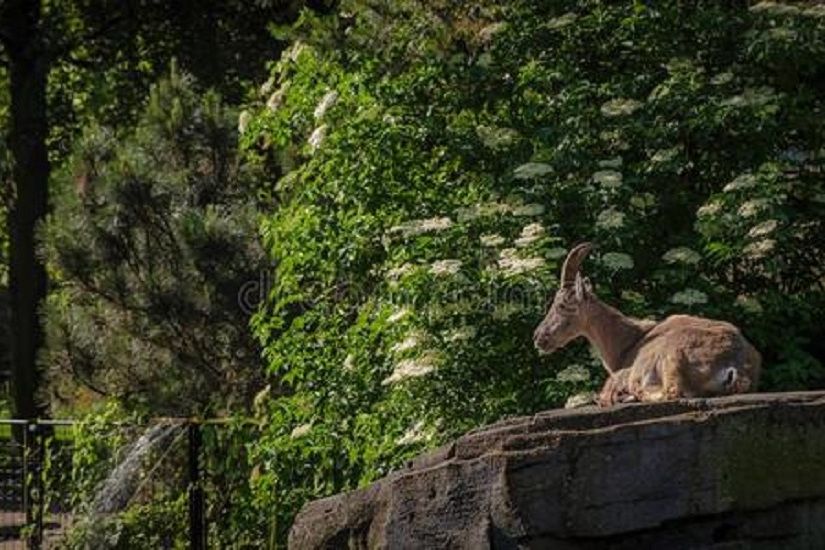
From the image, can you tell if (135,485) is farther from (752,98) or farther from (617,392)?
(617,392)

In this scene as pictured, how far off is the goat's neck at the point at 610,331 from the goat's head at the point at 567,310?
8 cm

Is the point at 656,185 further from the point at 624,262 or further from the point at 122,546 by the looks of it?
the point at 122,546

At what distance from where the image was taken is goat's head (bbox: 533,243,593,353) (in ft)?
35.5

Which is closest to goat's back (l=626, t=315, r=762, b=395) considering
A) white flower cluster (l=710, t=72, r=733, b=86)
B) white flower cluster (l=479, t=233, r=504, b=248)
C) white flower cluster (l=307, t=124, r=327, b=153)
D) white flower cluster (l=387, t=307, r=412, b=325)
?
white flower cluster (l=479, t=233, r=504, b=248)

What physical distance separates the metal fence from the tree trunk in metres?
8.27

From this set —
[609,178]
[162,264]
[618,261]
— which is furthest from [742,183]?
[162,264]

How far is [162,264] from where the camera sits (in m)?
17.8

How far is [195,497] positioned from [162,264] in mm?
3566

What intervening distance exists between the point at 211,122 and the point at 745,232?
7426 mm

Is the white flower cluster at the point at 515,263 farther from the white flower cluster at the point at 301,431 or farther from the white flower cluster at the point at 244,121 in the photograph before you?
the white flower cluster at the point at 244,121

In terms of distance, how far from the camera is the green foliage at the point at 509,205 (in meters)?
12.0

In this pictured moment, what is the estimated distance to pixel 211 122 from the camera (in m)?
18.0

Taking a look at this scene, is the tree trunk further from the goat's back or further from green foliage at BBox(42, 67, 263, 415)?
the goat's back

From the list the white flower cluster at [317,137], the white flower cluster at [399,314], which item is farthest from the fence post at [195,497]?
the white flower cluster at [399,314]
